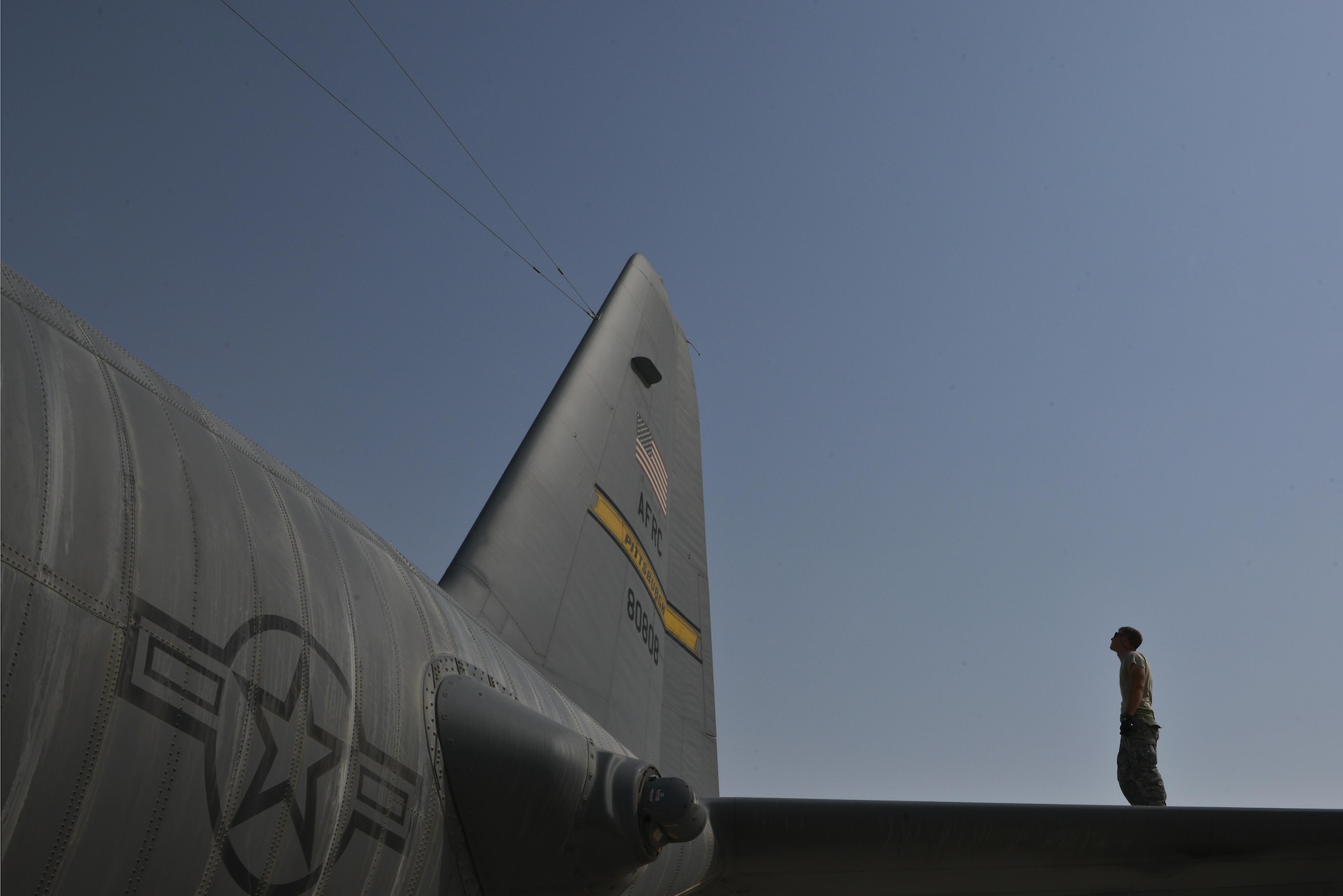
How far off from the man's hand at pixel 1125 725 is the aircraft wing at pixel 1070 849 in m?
2.06

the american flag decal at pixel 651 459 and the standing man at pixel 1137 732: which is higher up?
the american flag decal at pixel 651 459

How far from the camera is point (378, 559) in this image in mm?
4285

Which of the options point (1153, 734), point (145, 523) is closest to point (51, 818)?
point (145, 523)

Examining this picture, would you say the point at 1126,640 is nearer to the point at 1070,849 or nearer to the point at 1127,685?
the point at 1127,685

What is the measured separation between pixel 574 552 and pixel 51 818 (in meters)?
4.49

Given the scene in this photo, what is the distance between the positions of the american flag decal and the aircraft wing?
14.3 ft

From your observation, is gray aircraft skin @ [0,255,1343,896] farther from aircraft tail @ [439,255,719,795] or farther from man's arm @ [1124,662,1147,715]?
man's arm @ [1124,662,1147,715]

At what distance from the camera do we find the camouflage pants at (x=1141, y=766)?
6.35m

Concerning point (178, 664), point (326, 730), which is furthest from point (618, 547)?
point (178, 664)

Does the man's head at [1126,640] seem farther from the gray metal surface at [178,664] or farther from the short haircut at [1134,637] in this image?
the gray metal surface at [178,664]

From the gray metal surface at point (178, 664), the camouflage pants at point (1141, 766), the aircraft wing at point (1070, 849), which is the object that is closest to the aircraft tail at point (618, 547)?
the gray metal surface at point (178, 664)

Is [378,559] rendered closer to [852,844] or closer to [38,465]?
[38,465]

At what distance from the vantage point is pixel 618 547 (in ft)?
24.6

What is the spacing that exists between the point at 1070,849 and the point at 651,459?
4.94 meters
